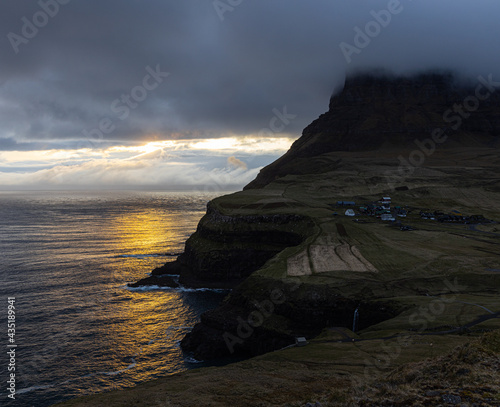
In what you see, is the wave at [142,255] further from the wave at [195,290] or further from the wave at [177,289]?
the wave at [195,290]

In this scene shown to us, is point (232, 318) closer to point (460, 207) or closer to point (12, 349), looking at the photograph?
point (12, 349)

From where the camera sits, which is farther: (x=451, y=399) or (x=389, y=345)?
(x=389, y=345)

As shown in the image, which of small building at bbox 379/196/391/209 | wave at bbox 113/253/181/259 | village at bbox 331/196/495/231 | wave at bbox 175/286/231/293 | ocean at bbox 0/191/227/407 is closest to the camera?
ocean at bbox 0/191/227/407

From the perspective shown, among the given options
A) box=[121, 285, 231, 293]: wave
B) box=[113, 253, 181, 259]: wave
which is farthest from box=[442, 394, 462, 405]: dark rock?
box=[113, 253, 181, 259]: wave

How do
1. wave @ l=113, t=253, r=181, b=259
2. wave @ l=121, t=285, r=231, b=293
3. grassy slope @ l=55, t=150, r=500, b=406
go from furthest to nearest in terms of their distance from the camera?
wave @ l=113, t=253, r=181, b=259
wave @ l=121, t=285, r=231, b=293
grassy slope @ l=55, t=150, r=500, b=406

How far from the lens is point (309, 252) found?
84.3 m

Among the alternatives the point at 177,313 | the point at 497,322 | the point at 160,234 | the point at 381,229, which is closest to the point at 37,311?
the point at 177,313

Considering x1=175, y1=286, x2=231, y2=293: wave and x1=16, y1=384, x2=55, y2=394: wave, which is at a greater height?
x1=16, y1=384, x2=55, y2=394: wave

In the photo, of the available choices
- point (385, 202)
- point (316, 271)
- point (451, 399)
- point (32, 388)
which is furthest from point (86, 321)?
point (385, 202)

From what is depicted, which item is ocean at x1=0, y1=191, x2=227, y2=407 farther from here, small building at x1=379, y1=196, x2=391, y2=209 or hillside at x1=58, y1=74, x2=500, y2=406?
small building at x1=379, y1=196, x2=391, y2=209

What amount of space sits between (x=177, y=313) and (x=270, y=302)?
82.5ft

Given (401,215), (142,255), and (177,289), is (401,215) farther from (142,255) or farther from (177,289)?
(142,255)

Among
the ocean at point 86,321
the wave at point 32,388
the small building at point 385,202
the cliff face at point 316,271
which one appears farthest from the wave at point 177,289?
the small building at point 385,202

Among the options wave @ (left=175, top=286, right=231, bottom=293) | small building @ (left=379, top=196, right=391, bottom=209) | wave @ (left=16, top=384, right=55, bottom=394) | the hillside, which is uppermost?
small building @ (left=379, top=196, right=391, bottom=209)
